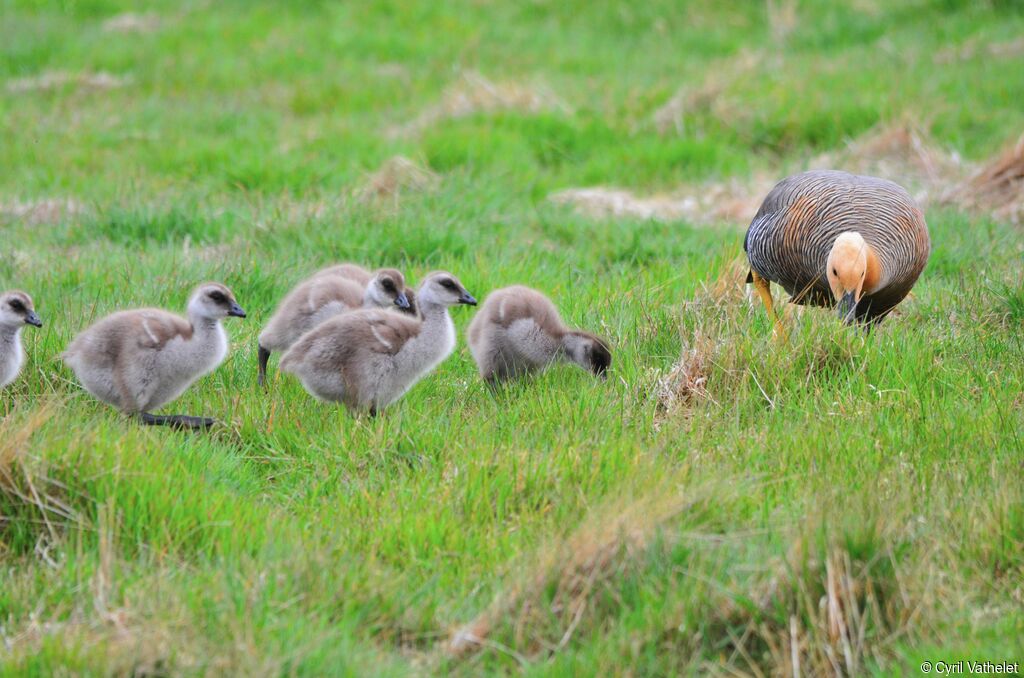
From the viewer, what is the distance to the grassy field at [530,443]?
158 inches

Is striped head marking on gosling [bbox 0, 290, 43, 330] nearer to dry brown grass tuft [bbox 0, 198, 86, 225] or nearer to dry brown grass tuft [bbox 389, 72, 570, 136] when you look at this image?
dry brown grass tuft [bbox 0, 198, 86, 225]

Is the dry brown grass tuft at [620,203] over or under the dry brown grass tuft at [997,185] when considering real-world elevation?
under

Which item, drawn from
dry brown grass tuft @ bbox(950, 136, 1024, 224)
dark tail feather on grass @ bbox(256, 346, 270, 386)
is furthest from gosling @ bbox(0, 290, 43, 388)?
dry brown grass tuft @ bbox(950, 136, 1024, 224)

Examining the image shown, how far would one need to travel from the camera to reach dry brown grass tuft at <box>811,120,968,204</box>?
1109 centimetres

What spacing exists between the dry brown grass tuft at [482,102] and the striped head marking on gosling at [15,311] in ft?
23.4

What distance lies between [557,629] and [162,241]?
600 cm

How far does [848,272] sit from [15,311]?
4.23m

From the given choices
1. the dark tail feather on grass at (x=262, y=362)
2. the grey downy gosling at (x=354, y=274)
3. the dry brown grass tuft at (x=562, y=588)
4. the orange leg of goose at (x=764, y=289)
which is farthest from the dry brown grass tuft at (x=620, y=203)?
the dry brown grass tuft at (x=562, y=588)

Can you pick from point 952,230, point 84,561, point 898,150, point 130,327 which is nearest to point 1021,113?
point 898,150

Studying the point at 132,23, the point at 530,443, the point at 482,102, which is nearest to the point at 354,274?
the point at 530,443

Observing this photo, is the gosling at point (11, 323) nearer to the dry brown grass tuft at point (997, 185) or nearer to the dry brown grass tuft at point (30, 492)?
the dry brown grass tuft at point (30, 492)

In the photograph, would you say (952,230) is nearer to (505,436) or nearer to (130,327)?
(505,436)

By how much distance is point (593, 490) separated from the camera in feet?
16.2

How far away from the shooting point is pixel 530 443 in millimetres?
5359
